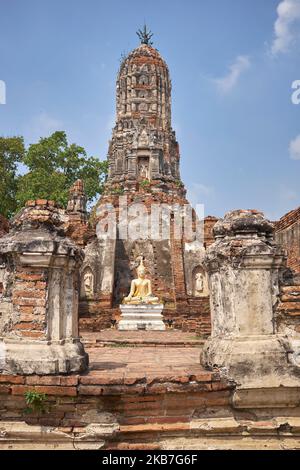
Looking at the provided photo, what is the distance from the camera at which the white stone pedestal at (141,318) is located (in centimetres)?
1313

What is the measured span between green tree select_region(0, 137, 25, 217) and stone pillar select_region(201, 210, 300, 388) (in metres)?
22.8

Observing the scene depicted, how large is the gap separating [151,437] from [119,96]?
38.2 metres

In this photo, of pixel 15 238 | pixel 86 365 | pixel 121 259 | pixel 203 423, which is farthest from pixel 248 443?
pixel 121 259

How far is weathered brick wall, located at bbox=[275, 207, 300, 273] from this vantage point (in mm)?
11809

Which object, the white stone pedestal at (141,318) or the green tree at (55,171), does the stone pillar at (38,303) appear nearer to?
the white stone pedestal at (141,318)

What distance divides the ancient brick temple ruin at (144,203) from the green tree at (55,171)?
2.01m

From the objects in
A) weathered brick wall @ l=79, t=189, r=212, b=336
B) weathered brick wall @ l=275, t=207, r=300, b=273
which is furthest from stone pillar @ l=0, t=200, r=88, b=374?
weathered brick wall @ l=275, t=207, r=300, b=273

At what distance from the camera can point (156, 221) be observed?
21922 millimetres

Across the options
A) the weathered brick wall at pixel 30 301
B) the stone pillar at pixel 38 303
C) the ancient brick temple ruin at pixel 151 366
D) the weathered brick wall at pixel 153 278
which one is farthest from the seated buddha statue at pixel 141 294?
the weathered brick wall at pixel 30 301

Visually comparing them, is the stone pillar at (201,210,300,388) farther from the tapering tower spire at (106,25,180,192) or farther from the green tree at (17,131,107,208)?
the tapering tower spire at (106,25,180,192)

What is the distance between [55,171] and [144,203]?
6.91 m

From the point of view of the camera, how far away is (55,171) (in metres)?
25.9

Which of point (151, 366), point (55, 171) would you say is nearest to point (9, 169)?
point (55, 171)
